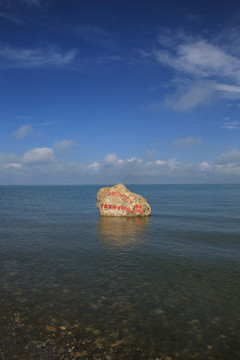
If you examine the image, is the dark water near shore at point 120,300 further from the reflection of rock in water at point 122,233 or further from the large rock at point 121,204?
the large rock at point 121,204

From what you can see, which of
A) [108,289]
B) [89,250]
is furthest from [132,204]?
[108,289]

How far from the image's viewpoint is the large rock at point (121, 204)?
108 feet

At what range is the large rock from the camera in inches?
1300

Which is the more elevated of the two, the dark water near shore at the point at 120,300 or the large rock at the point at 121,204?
the large rock at the point at 121,204

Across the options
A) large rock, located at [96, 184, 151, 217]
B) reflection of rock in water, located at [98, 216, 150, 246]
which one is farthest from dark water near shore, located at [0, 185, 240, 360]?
large rock, located at [96, 184, 151, 217]

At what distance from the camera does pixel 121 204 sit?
33281mm

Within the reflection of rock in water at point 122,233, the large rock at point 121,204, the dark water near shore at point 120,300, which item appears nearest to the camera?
the dark water near shore at point 120,300

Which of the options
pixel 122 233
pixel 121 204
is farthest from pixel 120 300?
pixel 121 204

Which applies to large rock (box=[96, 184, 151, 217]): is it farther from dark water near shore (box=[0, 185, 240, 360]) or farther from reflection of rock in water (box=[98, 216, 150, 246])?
dark water near shore (box=[0, 185, 240, 360])

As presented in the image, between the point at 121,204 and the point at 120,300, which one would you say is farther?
the point at 121,204

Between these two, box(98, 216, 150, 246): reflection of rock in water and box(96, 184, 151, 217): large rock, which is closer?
box(98, 216, 150, 246): reflection of rock in water

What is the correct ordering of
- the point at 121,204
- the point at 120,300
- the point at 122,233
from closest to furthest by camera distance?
1. the point at 120,300
2. the point at 122,233
3. the point at 121,204

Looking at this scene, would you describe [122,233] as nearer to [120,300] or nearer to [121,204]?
[121,204]

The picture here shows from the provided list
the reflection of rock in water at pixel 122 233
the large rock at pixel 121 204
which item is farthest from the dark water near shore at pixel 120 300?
the large rock at pixel 121 204
